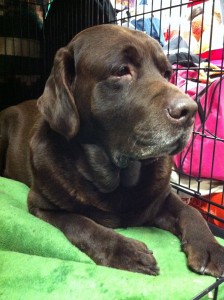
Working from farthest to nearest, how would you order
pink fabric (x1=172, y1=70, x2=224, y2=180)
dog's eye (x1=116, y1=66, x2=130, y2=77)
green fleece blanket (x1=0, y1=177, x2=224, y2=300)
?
pink fabric (x1=172, y1=70, x2=224, y2=180), dog's eye (x1=116, y1=66, x2=130, y2=77), green fleece blanket (x1=0, y1=177, x2=224, y2=300)

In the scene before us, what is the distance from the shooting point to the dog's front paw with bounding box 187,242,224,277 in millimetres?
926

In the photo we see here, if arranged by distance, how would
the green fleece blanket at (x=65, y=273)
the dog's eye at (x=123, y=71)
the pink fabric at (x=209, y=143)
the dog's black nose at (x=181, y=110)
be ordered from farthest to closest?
the pink fabric at (x=209, y=143)
the dog's eye at (x=123, y=71)
the dog's black nose at (x=181, y=110)
the green fleece blanket at (x=65, y=273)

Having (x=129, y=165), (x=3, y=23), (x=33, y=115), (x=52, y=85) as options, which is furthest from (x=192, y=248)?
(x=3, y=23)

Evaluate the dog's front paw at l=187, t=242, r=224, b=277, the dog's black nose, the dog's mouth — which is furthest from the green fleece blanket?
the dog's black nose

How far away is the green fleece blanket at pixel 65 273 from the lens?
0.83 metres

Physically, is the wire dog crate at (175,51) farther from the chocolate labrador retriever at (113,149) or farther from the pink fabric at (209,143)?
the chocolate labrador retriever at (113,149)

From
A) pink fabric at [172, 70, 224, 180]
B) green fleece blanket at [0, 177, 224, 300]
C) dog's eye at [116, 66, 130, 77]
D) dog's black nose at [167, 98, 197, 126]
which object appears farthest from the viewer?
pink fabric at [172, 70, 224, 180]

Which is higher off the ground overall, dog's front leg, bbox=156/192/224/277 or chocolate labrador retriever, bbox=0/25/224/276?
chocolate labrador retriever, bbox=0/25/224/276

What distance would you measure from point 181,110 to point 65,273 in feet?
1.65

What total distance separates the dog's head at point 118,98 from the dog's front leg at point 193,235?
0.79 feet

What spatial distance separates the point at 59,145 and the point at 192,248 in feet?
1.73

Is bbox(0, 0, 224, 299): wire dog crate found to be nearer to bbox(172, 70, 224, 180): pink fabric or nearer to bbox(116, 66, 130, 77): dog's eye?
bbox(172, 70, 224, 180): pink fabric

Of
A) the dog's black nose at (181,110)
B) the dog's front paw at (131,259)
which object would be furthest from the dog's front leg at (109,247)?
the dog's black nose at (181,110)

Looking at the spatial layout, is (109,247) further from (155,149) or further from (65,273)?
(155,149)
